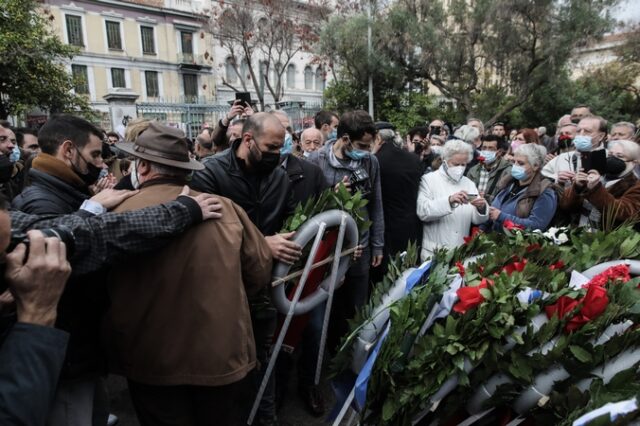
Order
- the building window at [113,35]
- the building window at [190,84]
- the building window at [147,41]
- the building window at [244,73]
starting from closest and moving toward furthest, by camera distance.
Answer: the building window at [113,35] < the building window at [147,41] < the building window at [244,73] < the building window at [190,84]

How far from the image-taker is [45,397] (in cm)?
119

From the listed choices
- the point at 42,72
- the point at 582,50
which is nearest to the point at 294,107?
the point at 42,72

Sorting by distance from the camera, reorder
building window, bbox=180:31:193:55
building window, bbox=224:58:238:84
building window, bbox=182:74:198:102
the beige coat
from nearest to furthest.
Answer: the beige coat → building window, bbox=180:31:193:55 → building window, bbox=182:74:198:102 → building window, bbox=224:58:238:84

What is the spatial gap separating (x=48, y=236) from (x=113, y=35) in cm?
3815

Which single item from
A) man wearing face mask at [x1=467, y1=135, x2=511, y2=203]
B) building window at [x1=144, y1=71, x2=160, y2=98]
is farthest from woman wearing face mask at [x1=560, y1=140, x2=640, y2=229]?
building window at [x1=144, y1=71, x2=160, y2=98]

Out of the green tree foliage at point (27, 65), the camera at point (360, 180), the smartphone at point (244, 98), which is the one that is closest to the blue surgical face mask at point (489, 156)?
the camera at point (360, 180)

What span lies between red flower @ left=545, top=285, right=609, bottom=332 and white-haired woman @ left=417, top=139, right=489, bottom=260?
179cm

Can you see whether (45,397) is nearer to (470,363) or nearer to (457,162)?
(470,363)

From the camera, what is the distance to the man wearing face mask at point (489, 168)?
502 centimetres

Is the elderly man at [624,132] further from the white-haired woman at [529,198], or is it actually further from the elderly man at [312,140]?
the elderly man at [312,140]

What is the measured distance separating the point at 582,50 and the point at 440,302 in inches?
765

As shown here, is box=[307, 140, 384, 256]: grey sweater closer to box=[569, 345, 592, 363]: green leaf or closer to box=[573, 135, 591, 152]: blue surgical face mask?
box=[573, 135, 591, 152]: blue surgical face mask

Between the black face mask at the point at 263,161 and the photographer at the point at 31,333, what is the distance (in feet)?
4.78

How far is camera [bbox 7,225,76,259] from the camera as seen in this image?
125 cm
